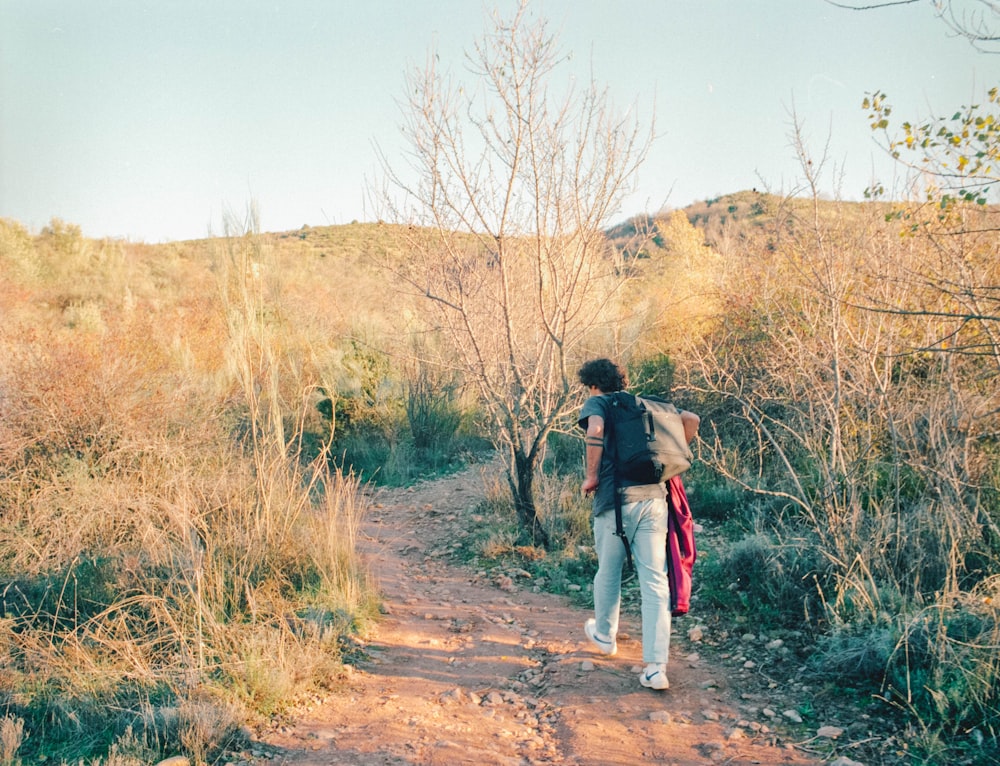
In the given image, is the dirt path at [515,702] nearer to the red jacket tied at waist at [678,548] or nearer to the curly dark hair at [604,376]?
the red jacket tied at waist at [678,548]

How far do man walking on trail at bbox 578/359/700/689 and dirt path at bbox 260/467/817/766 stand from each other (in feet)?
0.92

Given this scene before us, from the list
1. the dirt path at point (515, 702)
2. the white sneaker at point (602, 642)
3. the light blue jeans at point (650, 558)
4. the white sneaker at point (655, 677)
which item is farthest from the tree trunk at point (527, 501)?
the white sneaker at point (655, 677)

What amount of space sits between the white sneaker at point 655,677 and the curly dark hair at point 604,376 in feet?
5.12

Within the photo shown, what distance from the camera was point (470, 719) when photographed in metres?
3.51

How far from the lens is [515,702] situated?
12.1ft

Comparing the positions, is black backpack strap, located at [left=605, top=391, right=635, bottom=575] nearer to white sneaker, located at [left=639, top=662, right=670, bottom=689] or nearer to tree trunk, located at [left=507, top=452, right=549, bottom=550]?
white sneaker, located at [left=639, top=662, right=670, bottom=689]

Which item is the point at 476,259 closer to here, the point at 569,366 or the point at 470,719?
the point at 569,366

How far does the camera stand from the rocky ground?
10.3ft

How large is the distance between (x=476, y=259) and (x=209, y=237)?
2260 millimetres

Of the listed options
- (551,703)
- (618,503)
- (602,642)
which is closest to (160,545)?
(551,703)

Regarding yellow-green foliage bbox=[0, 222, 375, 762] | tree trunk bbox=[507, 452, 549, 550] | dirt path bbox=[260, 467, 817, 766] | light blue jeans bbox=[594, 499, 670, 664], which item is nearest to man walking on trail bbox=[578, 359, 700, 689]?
light blue jeans bbox=[594, 499, 670, 664]

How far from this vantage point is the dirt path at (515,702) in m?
3.15

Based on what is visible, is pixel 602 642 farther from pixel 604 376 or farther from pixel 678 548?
pixel 604 376

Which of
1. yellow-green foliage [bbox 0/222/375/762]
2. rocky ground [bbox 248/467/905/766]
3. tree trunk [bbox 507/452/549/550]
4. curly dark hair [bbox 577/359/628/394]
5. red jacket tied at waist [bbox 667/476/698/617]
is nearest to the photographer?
rocky ground [bbox 248/467/905/766]
